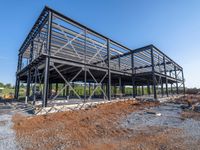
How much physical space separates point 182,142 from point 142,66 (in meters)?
19.3

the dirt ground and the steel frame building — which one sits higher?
the steel frame building

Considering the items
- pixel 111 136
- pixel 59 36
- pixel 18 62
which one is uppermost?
pixel 59 36

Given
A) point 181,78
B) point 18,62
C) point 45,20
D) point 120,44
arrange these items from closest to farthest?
point 45,20, point 120,44, point 18,62, point 181,78

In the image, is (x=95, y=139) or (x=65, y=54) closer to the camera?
(x=95, y=139)

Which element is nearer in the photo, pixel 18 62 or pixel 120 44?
pixel 120 44

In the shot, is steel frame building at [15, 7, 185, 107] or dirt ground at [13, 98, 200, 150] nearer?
dirt ground at [13, 98, 200, 150]

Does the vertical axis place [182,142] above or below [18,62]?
below

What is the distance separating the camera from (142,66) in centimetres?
2205

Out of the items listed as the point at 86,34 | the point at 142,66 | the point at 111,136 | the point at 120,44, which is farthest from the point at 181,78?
the point at 111,136

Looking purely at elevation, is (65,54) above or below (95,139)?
above

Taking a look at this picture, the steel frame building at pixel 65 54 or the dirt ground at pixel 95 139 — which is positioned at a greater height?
the steel frame building at pixel 65 54

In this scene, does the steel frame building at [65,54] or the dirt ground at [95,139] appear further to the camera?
the steel frame building at [65,54]

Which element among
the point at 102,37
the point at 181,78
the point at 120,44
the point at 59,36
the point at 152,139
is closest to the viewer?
the point at 152,139

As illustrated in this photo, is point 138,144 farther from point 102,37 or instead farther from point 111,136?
point 102,37
